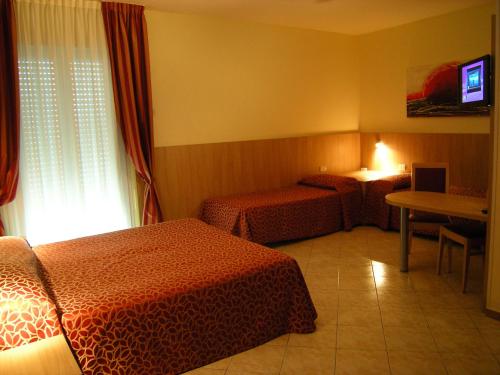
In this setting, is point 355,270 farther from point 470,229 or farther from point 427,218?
point 470,229

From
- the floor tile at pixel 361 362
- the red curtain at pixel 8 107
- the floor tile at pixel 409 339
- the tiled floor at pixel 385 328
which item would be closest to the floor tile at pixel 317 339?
the tiled floor at pixel 385 328

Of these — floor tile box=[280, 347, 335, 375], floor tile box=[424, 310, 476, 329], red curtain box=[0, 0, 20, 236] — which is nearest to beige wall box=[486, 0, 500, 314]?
floor tile box=[424, 310, 476, 329]

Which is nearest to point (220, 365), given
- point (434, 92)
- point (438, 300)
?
point (438, 300)

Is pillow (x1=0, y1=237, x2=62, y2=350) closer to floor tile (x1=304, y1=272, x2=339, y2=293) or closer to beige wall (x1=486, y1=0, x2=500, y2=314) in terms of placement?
floor tile (x1=304, y1=272, x2=339, y2=293)

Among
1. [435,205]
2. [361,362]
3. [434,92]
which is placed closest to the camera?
[361,362]

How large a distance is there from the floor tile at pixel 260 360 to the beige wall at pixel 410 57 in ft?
12.4

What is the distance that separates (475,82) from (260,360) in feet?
8.49

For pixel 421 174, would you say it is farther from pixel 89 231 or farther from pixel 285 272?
pixel 89 231

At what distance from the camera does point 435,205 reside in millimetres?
3383

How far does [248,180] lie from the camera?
5309 millimetres

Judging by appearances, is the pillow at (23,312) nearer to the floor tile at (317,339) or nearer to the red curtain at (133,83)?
the floor tile at (317,339)

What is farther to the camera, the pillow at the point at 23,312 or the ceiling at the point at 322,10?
the ceiling at the point at 322,10

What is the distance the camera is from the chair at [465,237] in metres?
3.30

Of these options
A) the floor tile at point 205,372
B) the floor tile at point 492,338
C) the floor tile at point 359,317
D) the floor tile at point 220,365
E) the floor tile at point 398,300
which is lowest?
the floor tile at point 205,372
